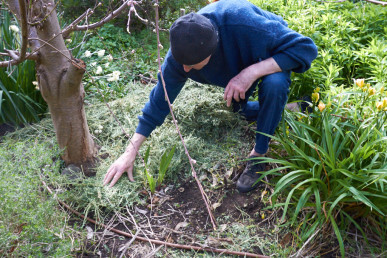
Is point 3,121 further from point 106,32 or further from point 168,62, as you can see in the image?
point 106,32

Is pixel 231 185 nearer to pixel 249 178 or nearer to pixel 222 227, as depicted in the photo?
pixel 249 178

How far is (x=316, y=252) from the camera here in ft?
6.47

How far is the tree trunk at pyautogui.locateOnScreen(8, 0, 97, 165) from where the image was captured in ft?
6.37

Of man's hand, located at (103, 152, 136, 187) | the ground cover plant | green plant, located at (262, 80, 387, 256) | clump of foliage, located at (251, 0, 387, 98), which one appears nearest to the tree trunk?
the ground cover plant

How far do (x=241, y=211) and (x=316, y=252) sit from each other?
0.51 metres

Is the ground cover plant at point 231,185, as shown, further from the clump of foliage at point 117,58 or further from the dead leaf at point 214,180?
the clump of foliage at point 117,58

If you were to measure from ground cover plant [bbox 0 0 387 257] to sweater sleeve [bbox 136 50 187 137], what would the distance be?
0.99 ft

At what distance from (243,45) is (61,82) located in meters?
1.16

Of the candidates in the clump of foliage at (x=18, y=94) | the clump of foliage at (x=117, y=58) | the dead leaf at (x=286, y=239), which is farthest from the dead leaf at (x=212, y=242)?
the clump of foliage at (x=18, y=94)

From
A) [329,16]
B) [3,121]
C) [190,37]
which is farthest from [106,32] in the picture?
[190,37]

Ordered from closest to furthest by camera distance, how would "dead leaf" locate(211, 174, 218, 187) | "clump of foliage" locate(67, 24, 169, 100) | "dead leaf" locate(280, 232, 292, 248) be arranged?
"dead leaf" locate(280, 232, 292, 248) → "dead leaf" locate(211, 174, 218, 187) → "clump of foliage" locate(67, 24, 169, 100)

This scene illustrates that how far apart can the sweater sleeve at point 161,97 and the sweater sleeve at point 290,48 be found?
0.64 meters

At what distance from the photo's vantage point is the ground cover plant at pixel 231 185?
1931mm

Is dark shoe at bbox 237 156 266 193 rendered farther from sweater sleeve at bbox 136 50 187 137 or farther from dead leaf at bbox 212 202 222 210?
sweater sleeve at bbox 136 50 187 137
